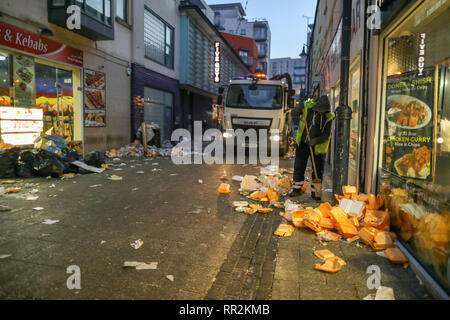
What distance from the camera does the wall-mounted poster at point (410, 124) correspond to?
3205mm

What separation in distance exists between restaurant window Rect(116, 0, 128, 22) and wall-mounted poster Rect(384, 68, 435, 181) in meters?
12.2

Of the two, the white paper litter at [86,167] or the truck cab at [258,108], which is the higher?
the truck cab at [258,108]

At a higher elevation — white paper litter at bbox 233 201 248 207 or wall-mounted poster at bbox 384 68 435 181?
wall-mounted poster at bbox 384 68 435 181

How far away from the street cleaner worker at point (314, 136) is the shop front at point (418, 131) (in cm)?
124

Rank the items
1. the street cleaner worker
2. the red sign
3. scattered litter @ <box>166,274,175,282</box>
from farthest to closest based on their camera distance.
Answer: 1. the red sign
2. the street cleaner worker
3. scattered litter @ <box>166,274,175,282</box>

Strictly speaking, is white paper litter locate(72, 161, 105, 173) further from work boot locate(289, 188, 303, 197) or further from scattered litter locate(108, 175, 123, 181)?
work boot locate(289, 188, 303, 197)

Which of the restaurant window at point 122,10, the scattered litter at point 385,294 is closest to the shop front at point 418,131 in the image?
the scattered litter at point 385,294

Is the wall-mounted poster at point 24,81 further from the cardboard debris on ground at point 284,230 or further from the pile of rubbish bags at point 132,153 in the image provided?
the cardboard debris on ground at point 284,230

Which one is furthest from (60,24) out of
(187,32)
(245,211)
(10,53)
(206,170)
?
(187,32)

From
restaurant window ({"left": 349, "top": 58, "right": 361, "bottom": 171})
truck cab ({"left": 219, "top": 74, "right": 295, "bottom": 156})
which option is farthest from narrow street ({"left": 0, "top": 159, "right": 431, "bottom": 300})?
truck cab ({"left": 219, "top": 74, "right": 295, "bottom": 156})

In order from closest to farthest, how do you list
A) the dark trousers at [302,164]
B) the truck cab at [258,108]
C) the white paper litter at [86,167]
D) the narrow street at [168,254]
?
the narrow street at [168,254] < the dark trousers at [302,164] < the white paper litter at [86,167] < the truck cab at [258,108]

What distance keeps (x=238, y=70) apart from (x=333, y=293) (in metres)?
34.6

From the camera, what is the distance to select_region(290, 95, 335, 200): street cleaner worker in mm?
5488

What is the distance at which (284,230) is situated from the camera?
12.5 ft
